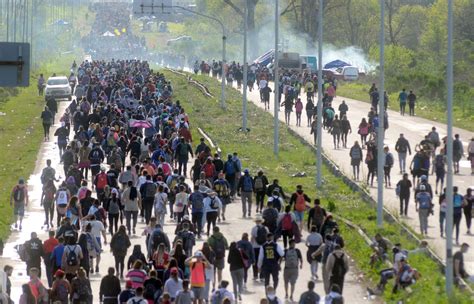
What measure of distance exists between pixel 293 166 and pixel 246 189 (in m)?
11.8

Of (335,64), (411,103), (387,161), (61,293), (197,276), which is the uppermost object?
(335,64)

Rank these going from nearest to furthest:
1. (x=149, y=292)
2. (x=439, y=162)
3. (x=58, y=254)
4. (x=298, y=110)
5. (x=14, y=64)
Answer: (x=149, y=292) → (x=14, y=64) → (x=58, y=254) → (x=439, y=162) → (x=298, y=110)

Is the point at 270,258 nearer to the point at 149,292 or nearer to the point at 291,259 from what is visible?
the point at 291,259

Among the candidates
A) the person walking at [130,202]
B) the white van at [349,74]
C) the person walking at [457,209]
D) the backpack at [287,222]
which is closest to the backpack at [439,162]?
the person walking at [457,209]

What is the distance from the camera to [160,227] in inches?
1078

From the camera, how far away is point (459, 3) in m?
113

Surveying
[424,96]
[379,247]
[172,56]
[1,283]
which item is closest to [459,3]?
[424,96]

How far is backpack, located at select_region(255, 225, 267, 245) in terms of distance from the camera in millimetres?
27859

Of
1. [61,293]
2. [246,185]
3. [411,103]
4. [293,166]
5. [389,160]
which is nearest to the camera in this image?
[61,293]

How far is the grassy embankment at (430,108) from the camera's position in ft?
210

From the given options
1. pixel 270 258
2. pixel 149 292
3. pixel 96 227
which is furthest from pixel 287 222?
pixel 149 292

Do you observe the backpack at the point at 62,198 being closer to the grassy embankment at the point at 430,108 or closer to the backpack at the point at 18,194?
the backpack at the point at 18,194

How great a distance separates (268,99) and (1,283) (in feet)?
155

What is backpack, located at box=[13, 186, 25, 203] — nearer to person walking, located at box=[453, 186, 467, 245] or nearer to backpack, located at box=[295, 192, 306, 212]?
backpack, located at box=[295, 192, 306, 212]
